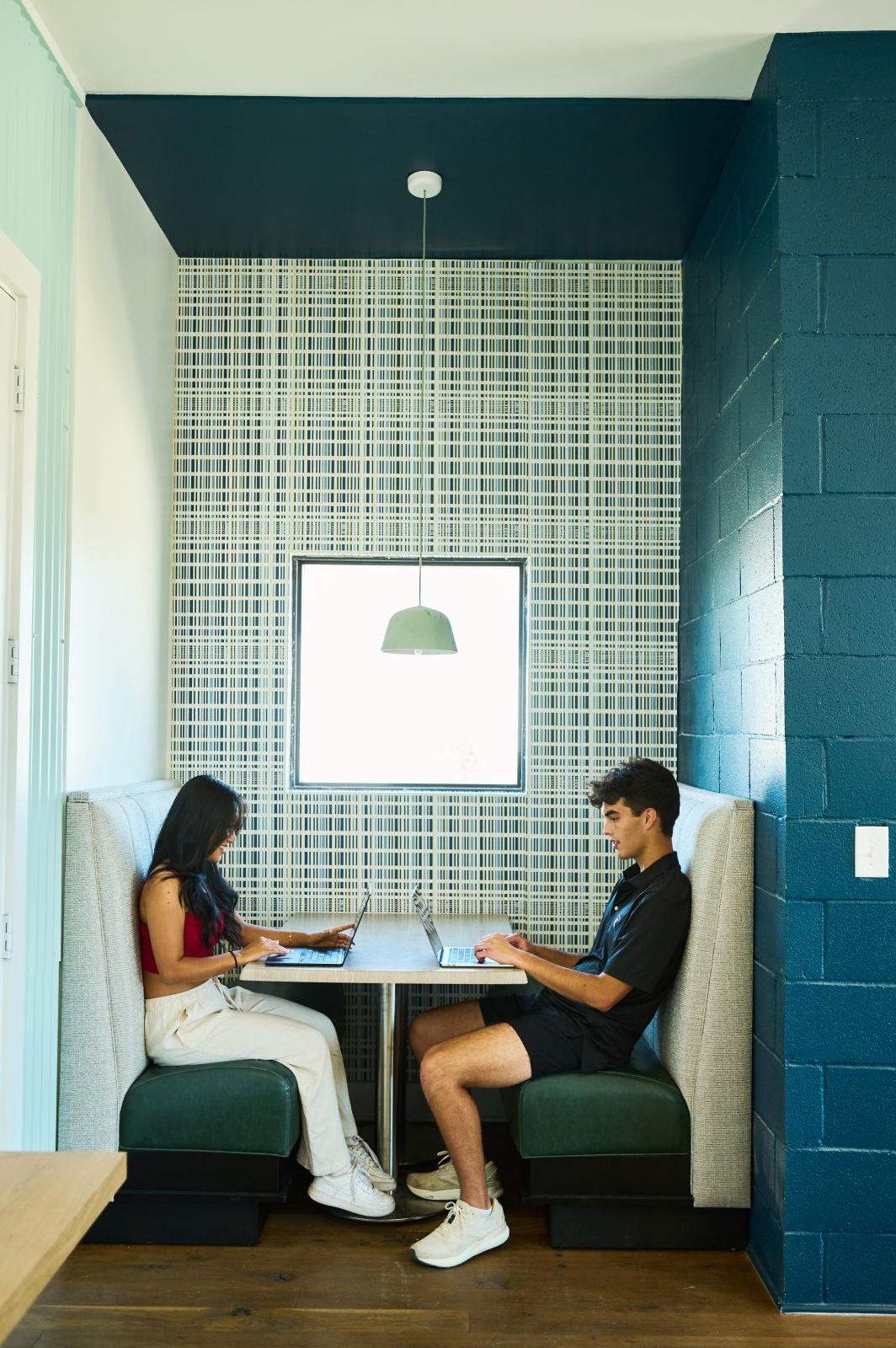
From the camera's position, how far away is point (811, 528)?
2.48m

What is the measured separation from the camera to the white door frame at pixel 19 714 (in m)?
2.42

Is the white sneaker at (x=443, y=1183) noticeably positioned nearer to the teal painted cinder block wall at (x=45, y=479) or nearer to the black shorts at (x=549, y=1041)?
the black shorts at (x=549, y=1041)

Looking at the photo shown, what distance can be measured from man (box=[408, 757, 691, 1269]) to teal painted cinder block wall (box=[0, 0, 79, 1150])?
37.7 inches

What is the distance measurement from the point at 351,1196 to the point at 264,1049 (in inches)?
17.7

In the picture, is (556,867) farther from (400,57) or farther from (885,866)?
(400,57)

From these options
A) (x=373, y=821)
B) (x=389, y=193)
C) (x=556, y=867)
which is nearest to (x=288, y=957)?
(x=373, y=821)

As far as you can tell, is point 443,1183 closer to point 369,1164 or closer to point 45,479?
point 369,1164

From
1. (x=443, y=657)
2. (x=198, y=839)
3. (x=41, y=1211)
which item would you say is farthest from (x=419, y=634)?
(x=41, y=1211)

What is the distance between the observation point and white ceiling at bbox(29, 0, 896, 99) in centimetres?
250

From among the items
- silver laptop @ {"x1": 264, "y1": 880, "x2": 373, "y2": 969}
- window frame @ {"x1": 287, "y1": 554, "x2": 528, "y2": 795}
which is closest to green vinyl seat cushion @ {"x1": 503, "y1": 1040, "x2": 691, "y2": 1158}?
silver laptop @ {"x1": 264, "y1": 880, "x2": 373, "y2": 969}

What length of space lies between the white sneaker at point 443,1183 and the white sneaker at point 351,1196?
16 centimetres

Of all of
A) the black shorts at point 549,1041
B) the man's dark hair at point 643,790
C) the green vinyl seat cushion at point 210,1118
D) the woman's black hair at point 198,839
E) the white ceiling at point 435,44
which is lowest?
the green vinyl seat cushion at point 210,1118

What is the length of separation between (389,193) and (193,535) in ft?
4.24

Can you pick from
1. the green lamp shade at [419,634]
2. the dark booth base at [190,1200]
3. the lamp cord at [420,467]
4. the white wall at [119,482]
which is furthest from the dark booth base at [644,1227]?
the lamp cord at [420,467]
